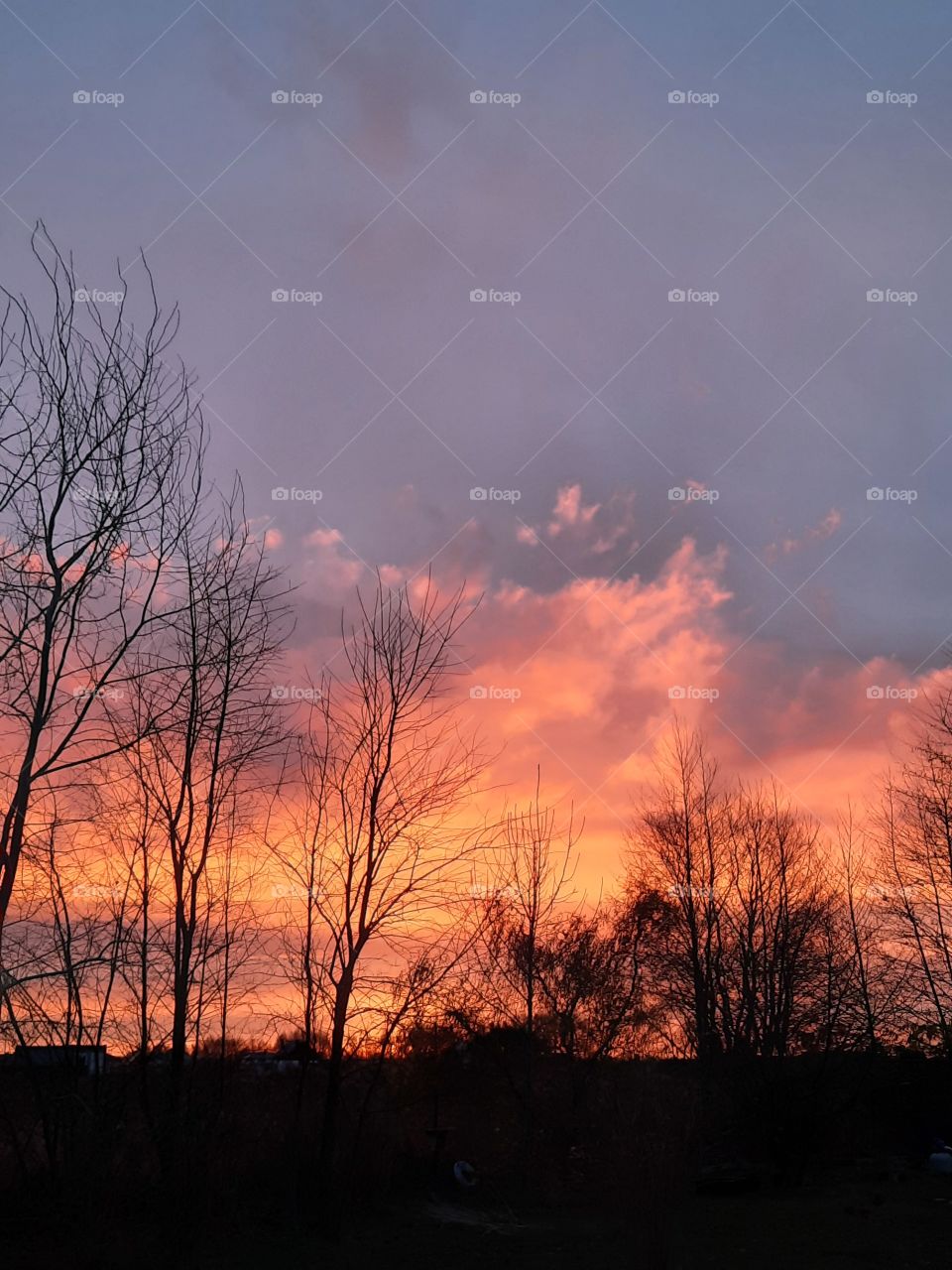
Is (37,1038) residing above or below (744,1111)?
above

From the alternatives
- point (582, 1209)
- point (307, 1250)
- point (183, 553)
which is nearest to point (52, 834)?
point (183, 553)

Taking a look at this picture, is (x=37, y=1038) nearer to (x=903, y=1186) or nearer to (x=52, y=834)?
(x=52, y=834)

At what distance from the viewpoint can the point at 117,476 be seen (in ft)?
31.7

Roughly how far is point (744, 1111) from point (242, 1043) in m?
12.9

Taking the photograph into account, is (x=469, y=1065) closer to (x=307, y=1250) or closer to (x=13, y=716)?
(x=307, y=1250)

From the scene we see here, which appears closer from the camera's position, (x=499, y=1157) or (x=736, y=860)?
(x=499, y=1157)

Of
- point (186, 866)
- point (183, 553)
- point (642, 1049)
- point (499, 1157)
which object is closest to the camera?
point (183, 553)

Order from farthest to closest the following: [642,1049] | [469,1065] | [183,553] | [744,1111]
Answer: [642,1049] → [469,1065] → [744,1111] → [183,553]

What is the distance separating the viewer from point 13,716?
9.65 meters

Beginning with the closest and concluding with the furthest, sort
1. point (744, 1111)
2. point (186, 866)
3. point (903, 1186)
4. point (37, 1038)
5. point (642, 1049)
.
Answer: point (37, 1038) < point (186, 866) < point (903, 1186) < point (744, 1111) < point (642, 1049)

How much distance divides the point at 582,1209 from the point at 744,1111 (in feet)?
14.4

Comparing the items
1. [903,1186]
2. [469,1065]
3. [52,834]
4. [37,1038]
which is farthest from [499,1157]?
[52,834]

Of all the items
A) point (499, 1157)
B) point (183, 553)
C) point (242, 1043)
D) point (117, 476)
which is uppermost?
point (183, 553)

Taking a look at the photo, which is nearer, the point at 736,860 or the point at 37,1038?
the point at 37,1038
